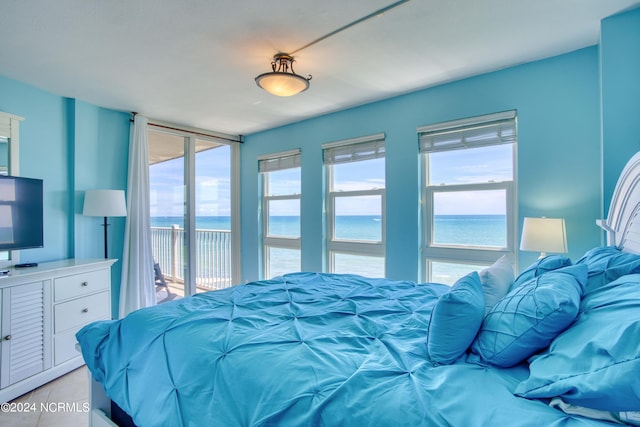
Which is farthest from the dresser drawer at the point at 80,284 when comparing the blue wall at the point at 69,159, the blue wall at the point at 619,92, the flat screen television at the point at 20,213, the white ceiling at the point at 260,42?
the blue wall at the point at 619,92

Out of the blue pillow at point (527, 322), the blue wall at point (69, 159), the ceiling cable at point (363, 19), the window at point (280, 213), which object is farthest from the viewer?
the window at point (280, 213)

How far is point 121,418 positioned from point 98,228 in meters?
2.51

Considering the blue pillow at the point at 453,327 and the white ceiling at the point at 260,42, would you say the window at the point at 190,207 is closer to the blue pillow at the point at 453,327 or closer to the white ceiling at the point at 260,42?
the white ceiling at the point at 260,42

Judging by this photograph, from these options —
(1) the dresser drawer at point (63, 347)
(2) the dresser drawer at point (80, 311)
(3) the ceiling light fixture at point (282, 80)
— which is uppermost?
(3) the ceiling light fixture at point (282, 80)

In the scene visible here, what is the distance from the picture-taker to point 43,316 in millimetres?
2484

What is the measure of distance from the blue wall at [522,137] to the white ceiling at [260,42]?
0.53 ft

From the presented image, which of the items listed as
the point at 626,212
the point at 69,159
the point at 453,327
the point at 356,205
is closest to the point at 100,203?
the point at 69,159

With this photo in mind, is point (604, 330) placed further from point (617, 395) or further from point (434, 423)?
point (434, 423)

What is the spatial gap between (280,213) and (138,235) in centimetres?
182

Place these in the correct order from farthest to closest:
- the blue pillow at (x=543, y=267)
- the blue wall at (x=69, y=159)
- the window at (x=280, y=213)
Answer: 1. the window at (x=280, y=213)
2. the blue wall at (x=69, y=159)
3. the blue pillow at (x=543, y=267)

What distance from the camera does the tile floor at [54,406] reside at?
6.56 feet

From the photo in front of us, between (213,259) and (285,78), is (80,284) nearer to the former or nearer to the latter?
(213,259)

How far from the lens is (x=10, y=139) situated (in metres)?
2.73

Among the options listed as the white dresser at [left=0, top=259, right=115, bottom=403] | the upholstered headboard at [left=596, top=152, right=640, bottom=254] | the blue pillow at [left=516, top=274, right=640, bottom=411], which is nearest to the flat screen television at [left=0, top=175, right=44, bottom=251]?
the white dresser at [left=0, top=259, right=115, bottom=403]
